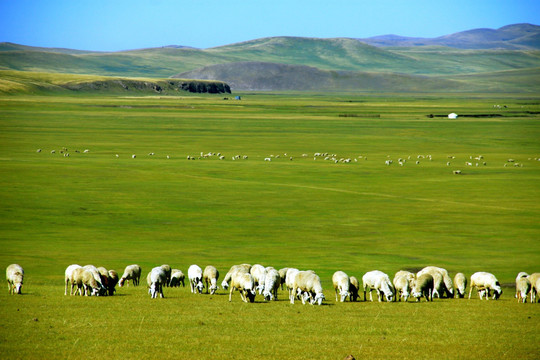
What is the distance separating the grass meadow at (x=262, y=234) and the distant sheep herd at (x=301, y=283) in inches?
26.5

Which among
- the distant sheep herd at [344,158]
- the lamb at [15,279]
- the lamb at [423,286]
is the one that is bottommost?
the lamb at [15,279]

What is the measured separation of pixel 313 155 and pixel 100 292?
5769 cm

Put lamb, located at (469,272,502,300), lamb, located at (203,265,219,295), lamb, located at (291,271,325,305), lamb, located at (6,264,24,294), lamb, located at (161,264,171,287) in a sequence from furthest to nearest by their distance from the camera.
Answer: lamb, located at (161,264,171,287)
lamb, located at (203,265,219,295)
lamb, located at (469,272,502,300)
lamb, located at (6,264,24,294)
lamb, located at (291,271,325,305)

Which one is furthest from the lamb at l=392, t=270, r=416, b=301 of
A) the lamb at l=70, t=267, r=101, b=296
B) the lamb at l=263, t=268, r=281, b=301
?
the lamb at l=70, t=267, r=101, b=296

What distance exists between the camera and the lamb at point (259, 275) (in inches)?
916

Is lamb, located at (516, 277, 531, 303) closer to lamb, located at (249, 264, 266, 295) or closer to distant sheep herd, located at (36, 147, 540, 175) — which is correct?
lamb, located at (249, 264, 266, 295)

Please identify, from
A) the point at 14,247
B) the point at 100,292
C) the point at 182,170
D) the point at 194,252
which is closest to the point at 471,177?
the point at 182,170

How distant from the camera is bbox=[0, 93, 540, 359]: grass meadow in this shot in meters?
16.3

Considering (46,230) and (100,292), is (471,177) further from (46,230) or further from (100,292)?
(100,292)

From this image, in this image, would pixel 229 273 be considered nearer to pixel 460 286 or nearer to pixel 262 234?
→ pixel 460 286

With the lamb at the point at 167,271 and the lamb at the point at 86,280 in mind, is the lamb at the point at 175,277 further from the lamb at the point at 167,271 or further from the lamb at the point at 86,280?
the lamb at the point at 86,280

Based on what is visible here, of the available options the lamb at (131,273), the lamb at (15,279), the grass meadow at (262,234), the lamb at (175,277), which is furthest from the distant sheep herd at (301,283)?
the lamb at (131,273)

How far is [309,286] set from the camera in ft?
70.5

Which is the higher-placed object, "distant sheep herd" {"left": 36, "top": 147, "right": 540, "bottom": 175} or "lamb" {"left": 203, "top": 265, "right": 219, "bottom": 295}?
"distant sheep herd" {"left": 36, "top": 147, "right": 540, "bottom": 175}
